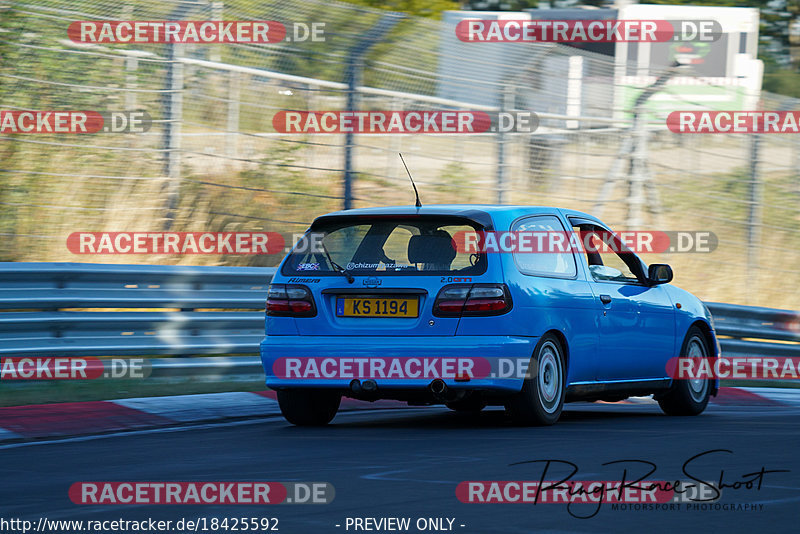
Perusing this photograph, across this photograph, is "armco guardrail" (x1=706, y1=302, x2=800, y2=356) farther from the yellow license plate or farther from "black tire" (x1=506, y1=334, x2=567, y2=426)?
the yellow license plate

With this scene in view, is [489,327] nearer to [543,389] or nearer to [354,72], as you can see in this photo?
[543,389]

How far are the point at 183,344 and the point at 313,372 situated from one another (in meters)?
2.74

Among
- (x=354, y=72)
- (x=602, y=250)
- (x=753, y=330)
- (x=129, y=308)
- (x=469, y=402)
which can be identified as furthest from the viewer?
(x=753, y=330)

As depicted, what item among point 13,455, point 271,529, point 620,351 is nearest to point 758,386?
point 620,351

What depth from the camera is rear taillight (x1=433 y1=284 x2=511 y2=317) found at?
28.0 feet

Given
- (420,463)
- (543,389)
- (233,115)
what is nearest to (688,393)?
(543,389)

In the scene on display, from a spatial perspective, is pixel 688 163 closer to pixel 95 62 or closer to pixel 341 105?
pixel 341 105

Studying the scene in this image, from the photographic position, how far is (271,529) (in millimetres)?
5332

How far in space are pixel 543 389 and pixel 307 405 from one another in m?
1.61

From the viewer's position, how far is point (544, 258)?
9.19m

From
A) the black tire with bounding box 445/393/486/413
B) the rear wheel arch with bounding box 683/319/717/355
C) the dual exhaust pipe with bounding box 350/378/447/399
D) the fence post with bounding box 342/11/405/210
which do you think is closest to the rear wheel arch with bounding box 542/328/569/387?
the black tire with bounding box 445/393/486/413

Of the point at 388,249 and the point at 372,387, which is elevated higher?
the point at 388,249

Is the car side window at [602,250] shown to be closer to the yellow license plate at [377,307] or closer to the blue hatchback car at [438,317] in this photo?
the blue hatchback car at [438,317]

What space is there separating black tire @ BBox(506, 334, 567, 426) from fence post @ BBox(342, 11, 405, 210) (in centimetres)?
465
